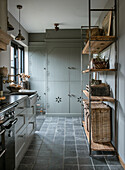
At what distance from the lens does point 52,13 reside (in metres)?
3.57

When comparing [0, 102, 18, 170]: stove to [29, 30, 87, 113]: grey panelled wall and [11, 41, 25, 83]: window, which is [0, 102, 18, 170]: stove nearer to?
[11, 41, 25, 83]: window

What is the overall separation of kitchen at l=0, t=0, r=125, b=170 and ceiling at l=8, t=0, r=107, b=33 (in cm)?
2

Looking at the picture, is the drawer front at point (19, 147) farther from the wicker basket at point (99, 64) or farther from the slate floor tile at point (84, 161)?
the wicker basket at point (99, 64)

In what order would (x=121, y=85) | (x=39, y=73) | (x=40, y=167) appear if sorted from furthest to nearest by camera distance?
(x=39, y=73)
(x=121, y=85)
(x=40, y=167)

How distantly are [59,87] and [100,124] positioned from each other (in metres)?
2.45

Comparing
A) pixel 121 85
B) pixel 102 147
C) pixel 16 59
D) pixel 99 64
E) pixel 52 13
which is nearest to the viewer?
pixel 121 85

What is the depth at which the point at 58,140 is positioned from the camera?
3016 millimetres

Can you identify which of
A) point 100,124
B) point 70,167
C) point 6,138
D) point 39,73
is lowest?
point 70,167

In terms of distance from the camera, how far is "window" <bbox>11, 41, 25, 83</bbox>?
4.21 meters

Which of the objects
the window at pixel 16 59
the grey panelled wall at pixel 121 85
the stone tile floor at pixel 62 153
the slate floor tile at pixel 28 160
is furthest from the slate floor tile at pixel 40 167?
the window at pixel 16 59

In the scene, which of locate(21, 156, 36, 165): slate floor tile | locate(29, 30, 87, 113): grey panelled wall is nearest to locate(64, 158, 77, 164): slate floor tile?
locate(21, 156, 36, 165): slate floor tile

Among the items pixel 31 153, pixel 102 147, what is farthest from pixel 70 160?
pixel 31 153

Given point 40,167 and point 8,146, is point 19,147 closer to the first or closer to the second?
point 40,167

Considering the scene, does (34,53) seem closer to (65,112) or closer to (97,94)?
(65,112)
